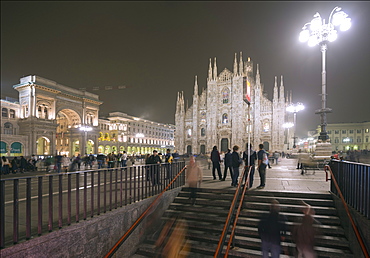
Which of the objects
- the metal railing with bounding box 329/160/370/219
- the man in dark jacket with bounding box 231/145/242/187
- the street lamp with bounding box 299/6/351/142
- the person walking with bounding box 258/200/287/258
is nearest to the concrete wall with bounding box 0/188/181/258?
the man in dark jacket with bounding box 231/145/242/187

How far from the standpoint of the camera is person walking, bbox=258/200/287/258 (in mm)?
4469

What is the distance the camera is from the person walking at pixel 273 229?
4.47 metres

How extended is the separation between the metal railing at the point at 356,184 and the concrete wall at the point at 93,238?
5409mm

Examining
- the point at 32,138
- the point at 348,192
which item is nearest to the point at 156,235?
the point at 348,192

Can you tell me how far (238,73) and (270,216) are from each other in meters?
53.0

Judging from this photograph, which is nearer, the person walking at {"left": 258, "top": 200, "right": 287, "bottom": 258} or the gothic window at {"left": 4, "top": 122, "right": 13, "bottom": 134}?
the person walking at {"left": 258, "top": 200, "right": 287, "bottom": 258}

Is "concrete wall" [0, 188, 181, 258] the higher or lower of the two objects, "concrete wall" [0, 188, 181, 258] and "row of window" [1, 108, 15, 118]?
the lower

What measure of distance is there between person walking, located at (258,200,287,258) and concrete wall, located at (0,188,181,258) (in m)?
3.52

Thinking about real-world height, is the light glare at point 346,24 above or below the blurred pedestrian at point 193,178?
above

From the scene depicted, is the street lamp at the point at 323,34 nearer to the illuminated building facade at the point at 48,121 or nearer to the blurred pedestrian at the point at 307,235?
the blurred pedestrian at the point at 307,235

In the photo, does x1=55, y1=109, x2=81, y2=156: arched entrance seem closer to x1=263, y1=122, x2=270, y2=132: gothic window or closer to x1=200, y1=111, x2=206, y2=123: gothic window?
x1=200, y1=111, x2=206, y2=123: gothic window

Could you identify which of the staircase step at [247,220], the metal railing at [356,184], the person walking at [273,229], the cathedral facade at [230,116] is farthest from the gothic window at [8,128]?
the metal railing at [356,184]

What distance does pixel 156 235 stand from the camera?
255 inches

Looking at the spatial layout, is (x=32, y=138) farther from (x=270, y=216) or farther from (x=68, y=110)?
(x=270, y=216)
